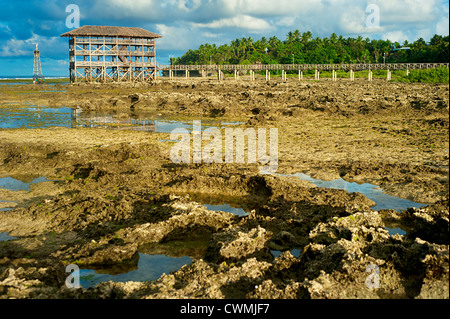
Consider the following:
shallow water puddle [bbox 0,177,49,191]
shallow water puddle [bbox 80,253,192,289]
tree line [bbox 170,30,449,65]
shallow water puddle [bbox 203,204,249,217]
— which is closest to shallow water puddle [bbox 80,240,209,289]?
shallow water puddle [bbox 80,253,192,289]

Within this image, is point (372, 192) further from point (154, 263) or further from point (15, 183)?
point (15, 183)

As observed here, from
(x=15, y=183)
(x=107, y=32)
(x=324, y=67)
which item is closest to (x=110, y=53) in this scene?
(x=107, y=32)

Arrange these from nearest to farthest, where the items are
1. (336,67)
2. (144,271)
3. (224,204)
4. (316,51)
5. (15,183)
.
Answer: (144,271) < (224,204) < (15,183) < (336,67) < (316,51)

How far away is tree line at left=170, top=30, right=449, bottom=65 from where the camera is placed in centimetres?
6390

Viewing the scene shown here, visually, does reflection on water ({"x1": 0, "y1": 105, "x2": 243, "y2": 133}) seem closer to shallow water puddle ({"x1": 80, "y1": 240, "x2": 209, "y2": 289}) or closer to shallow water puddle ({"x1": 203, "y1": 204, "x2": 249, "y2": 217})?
shallow water puddle ({"x1": 203, "y1": 204, "x2": 249, "y2": 217})

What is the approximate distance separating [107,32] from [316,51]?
38.8 metres

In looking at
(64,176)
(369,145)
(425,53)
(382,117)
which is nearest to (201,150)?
(64,176)

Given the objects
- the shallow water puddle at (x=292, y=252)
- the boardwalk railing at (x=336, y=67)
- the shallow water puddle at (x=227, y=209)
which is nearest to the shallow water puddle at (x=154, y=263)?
the shallow water puddle at (x=292, y=252)

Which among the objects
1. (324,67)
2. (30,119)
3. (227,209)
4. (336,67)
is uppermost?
(324,67)

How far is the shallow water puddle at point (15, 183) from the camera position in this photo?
995cm

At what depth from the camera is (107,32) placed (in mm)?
52594

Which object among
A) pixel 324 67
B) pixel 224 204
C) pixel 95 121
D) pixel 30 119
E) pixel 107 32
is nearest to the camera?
pixel 224 204

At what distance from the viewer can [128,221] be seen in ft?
25.0

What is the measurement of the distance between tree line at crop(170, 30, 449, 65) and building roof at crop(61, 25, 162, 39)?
29805mm
